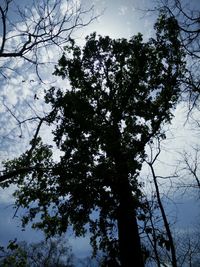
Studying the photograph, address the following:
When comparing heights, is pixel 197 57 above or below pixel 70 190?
below

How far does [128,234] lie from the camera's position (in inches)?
435

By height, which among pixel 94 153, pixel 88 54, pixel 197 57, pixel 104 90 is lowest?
pixel 197 57

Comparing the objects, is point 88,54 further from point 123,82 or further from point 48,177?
point 48,177

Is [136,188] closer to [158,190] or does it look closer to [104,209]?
[104,209]

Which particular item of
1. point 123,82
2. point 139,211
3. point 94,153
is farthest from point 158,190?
point 123,82

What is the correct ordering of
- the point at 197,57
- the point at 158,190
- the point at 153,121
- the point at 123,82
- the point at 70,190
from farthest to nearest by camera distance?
the point at 123,82 < the point at 153,121 < the point at 70,190 < the point at 158,190 < the point at 197,57

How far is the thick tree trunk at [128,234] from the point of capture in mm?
10430

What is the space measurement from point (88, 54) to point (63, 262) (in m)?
30.9

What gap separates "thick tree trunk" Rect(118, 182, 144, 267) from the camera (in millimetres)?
10430

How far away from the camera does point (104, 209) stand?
12.6m

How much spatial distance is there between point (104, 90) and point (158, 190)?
22.8ft

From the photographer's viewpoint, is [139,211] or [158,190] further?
[139,211]

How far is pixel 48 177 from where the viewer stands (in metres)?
13.0

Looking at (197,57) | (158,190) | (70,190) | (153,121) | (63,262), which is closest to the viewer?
(197,57)
